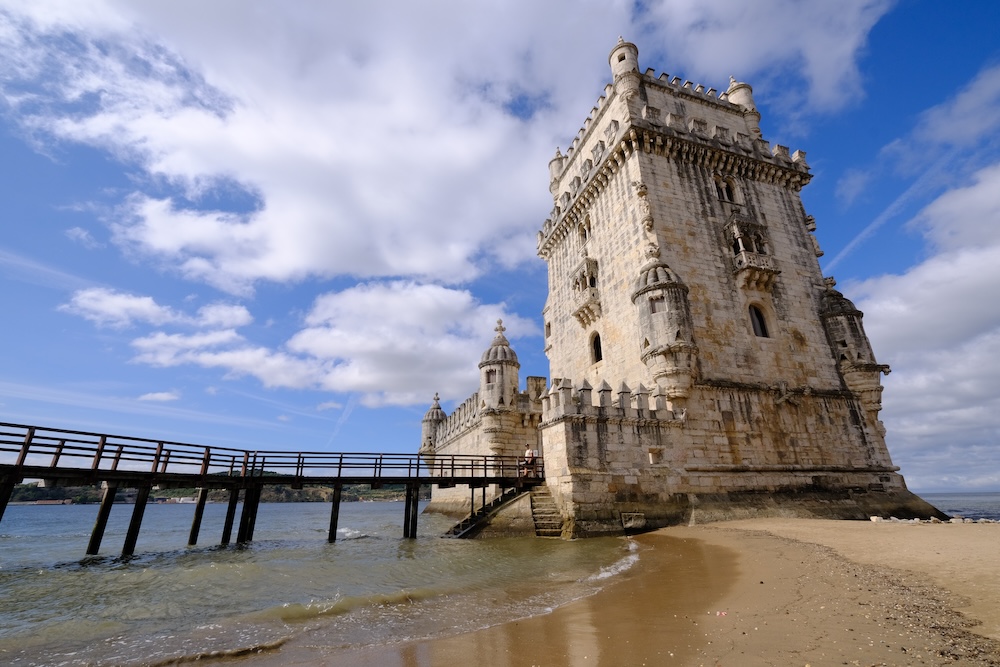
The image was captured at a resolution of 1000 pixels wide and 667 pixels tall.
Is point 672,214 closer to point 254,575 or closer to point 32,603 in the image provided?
point 254,575

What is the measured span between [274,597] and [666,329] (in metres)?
13.1

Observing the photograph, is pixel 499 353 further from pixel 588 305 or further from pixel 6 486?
pixel 6 486

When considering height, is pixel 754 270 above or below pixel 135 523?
above

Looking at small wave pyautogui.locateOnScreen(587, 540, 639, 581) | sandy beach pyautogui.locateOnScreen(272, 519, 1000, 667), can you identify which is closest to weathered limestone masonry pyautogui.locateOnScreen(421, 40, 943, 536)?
small wave pyautogui.locateOnScreen(587, 540, 639, 581)

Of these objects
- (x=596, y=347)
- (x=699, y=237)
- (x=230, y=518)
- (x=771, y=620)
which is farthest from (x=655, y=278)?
(x=230, y=518)

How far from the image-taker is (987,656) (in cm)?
356

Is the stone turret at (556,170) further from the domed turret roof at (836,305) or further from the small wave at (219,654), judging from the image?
the small wave at (219,654)

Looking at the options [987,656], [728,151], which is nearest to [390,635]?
[987,656]

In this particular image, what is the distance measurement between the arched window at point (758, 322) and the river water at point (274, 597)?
10.5m

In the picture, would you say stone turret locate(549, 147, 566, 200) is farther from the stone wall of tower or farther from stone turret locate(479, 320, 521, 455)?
stone turret locate(479, 320, 521, 455)

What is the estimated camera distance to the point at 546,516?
13.8m

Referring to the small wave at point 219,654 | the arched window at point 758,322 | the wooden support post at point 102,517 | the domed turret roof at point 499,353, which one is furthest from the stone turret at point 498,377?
the small wave at point 219,654

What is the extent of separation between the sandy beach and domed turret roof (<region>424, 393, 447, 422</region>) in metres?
29.4

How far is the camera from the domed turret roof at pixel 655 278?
15945mm
